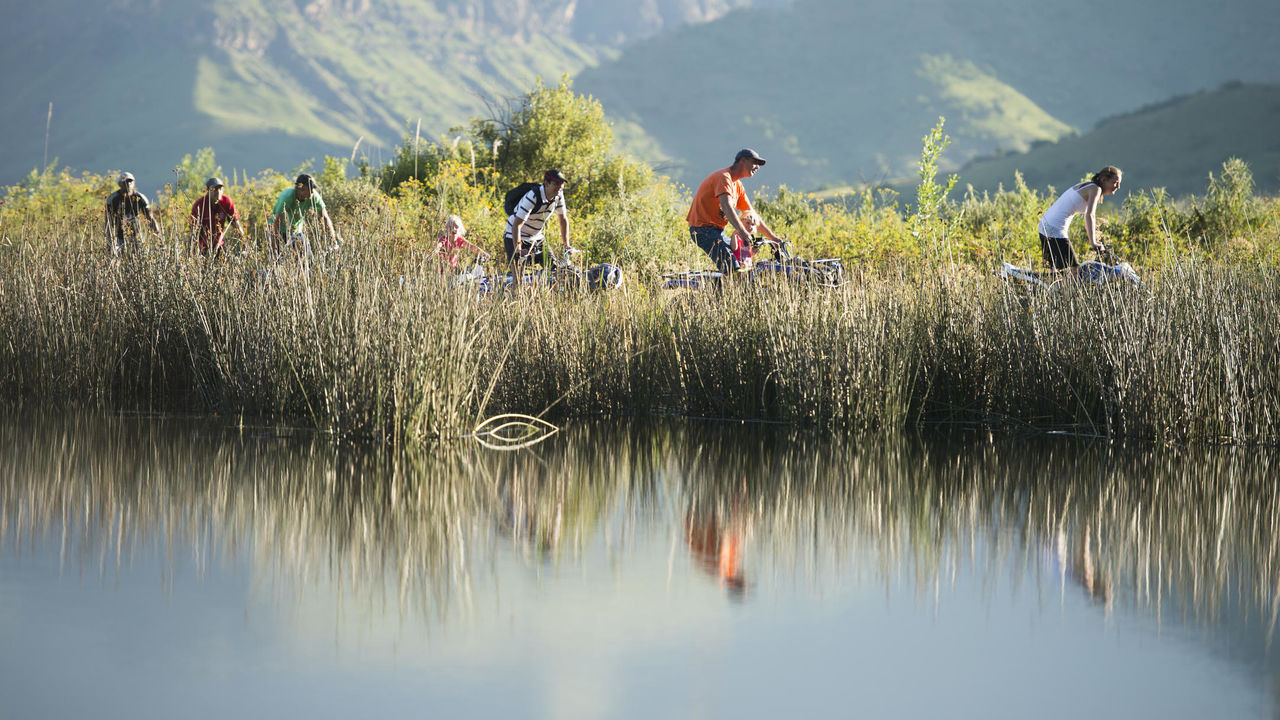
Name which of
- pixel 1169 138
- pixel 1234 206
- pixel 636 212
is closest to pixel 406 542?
pixel 636 212

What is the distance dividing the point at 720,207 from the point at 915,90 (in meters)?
175

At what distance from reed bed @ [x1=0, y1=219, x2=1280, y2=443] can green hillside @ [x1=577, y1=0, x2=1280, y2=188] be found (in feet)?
486

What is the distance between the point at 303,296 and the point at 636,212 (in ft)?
31.0

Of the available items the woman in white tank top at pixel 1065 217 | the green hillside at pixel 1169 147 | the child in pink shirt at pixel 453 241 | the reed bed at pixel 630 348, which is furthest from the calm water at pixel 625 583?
the green hillside at pixel 1169 147

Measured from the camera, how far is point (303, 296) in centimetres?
624

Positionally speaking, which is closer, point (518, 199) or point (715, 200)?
point (715, 200)

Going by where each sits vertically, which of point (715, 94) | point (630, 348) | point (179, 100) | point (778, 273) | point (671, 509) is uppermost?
point (715, 94)

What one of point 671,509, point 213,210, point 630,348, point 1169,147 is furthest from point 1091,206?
point 1169,147

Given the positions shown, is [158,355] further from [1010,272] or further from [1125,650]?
[1125,650]

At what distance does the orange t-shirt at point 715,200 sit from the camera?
27.3 ft

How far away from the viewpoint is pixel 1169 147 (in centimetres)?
9538

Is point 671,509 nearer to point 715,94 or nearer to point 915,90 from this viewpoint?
point 915,90

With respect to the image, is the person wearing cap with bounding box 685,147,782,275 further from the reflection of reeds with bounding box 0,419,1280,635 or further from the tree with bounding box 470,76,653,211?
the tree with bounding box 470,76,653,211

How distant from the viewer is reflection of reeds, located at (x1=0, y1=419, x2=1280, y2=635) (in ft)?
13.3
